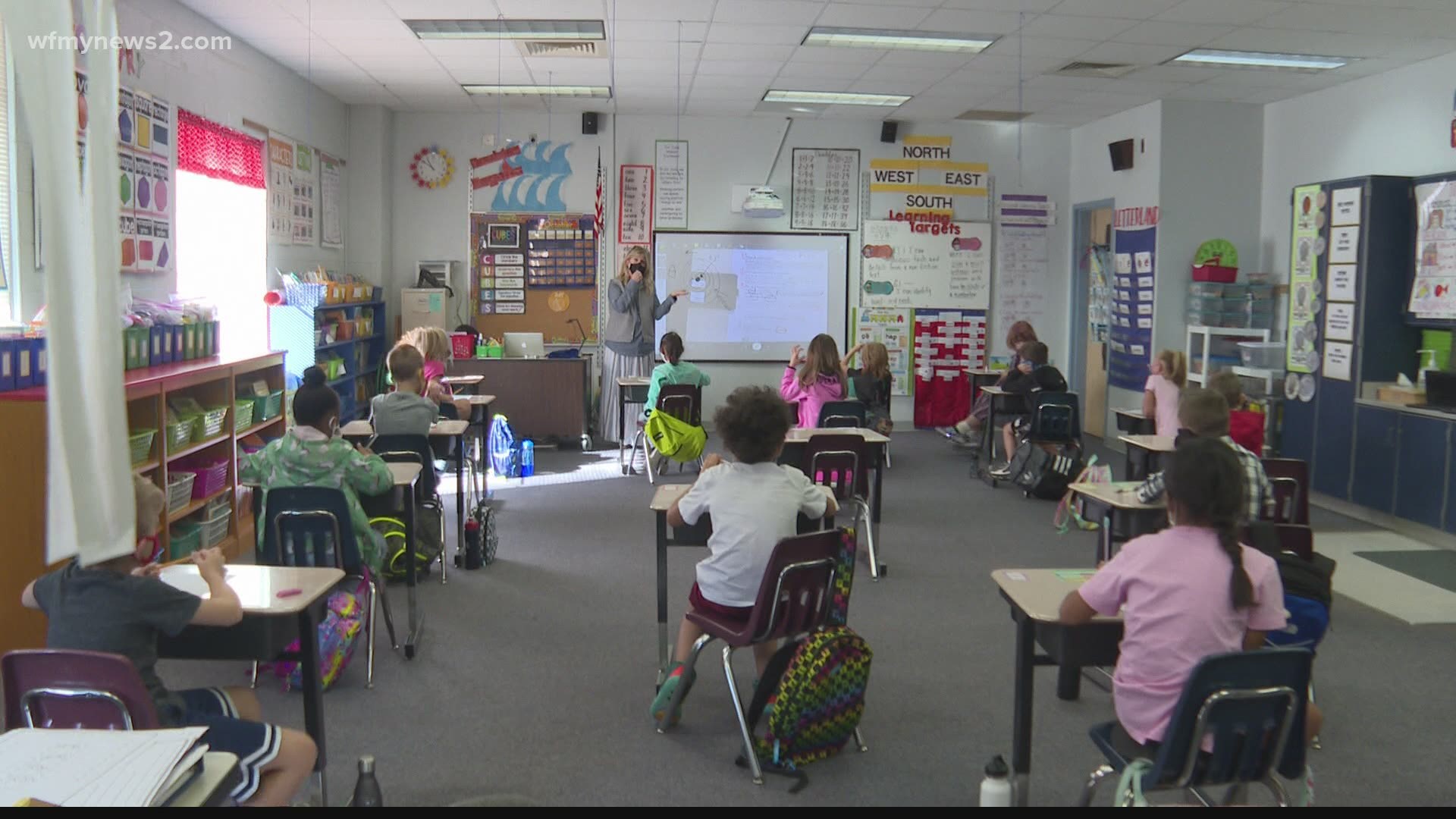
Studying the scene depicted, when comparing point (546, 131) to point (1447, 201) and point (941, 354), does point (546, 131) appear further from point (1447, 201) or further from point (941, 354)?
point (1447, 201)

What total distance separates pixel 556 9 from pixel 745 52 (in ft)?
5.05

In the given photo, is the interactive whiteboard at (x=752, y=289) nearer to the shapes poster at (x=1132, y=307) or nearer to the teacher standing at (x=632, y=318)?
the teacher standing at (x=632, y=318)

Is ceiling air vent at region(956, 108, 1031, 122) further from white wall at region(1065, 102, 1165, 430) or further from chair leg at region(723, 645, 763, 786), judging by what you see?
chair leg at region(723, 645, 763, 786)

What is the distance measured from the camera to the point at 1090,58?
7.51 meters

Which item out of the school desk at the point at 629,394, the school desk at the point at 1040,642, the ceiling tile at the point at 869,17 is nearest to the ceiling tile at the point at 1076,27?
the ceiling tile at the point at 869,17

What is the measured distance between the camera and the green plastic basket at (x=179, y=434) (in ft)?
16.6

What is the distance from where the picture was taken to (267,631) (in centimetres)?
261

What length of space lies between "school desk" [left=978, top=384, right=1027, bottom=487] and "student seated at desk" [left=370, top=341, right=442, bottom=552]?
419 cm

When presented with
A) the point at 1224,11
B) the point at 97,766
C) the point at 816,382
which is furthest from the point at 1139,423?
the point at 97,766

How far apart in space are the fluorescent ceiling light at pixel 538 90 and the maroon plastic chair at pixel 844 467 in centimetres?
471

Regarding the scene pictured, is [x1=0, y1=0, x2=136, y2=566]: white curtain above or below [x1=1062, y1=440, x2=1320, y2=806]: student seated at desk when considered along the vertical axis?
above

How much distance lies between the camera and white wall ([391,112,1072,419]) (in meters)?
10.2

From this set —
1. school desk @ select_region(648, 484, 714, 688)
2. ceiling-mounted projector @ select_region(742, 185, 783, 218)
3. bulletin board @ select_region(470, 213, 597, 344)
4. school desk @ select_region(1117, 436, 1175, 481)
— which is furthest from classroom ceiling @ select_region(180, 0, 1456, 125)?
school desk @ select_region(648, 484, 714, 688)

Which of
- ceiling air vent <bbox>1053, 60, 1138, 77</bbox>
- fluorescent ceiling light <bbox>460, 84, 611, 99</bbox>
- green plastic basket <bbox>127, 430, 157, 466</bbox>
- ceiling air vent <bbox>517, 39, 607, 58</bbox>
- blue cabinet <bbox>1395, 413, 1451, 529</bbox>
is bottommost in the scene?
blue cabinet <bbox>1395, 413, 1451, 529</bbox>
